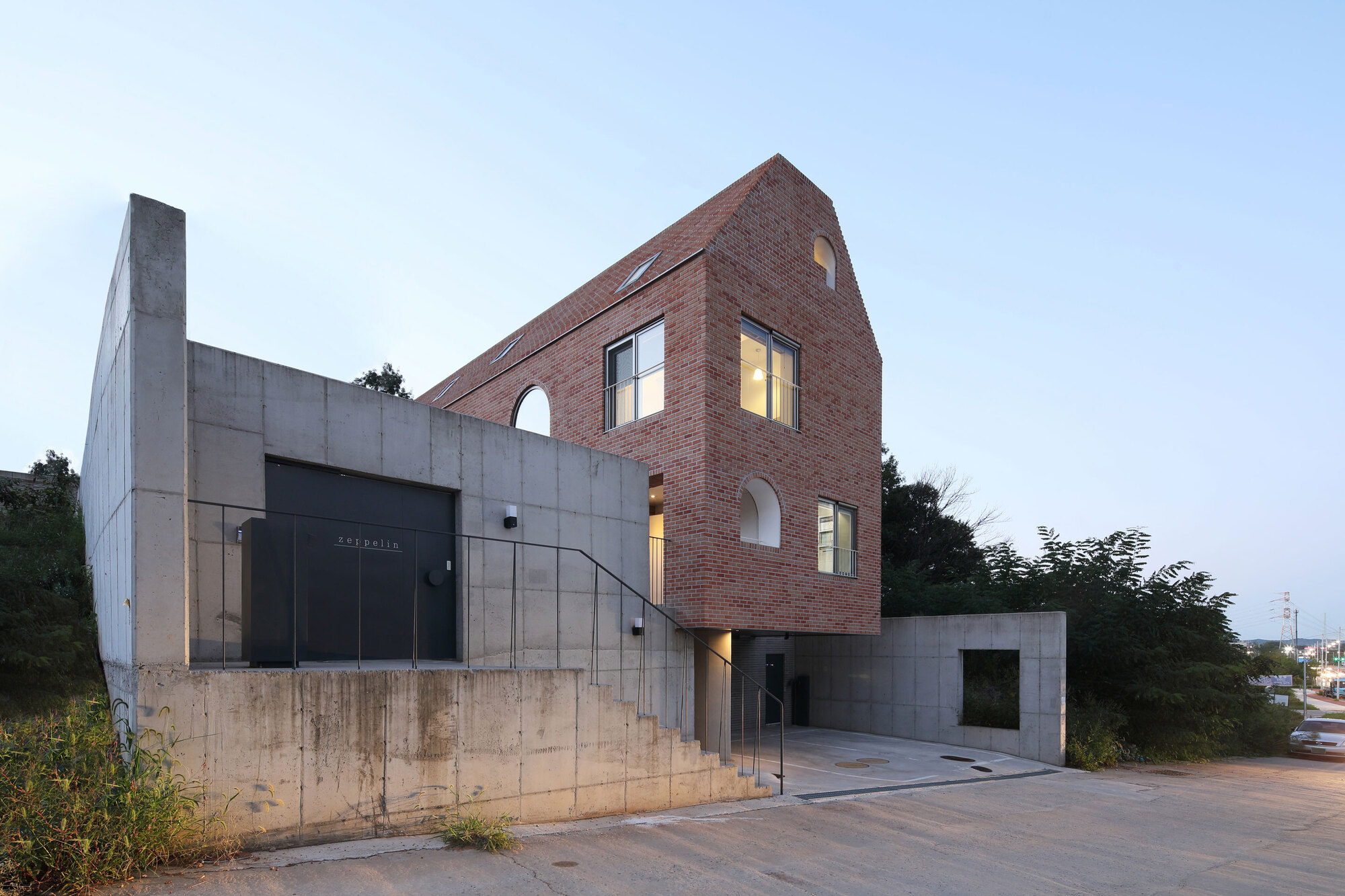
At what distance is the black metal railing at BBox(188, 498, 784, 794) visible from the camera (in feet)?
24.4

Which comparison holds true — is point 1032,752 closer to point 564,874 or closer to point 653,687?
point 653,687

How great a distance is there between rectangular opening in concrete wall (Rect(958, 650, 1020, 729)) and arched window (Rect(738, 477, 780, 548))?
5.94m

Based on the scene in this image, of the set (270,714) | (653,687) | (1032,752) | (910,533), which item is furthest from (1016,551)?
(270,714)

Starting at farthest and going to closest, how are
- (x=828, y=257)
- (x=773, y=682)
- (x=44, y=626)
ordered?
(x=773, y=682) → (x=828, y=257) → (x=44, y=626)

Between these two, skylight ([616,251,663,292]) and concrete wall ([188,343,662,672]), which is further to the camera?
skylight ([616,251,663,292])

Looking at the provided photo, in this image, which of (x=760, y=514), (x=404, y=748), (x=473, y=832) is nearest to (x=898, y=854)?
(x=473, y=832)

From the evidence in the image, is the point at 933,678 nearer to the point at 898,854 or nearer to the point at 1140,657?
the point at 1140,657

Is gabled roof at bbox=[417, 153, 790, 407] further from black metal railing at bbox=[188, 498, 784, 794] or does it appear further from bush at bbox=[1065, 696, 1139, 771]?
bush at bbox=[1065, 696, 1139, 771]

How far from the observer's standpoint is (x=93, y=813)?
489 cm

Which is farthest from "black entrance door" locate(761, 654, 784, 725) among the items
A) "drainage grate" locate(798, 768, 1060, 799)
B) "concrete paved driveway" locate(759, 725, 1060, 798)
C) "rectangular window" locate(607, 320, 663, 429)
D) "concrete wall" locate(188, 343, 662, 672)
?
"rectangular window" locate(607, 320, 663, 429)

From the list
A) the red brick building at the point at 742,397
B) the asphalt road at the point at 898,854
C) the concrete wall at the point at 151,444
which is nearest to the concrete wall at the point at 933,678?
the red brick building at the point at 742,397

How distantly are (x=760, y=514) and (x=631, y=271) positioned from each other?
507cm

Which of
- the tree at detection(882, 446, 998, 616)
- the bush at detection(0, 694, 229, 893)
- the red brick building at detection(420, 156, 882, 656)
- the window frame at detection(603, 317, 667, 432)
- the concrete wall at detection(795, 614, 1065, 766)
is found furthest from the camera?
the tree at detection(882, 446, 998, 616)

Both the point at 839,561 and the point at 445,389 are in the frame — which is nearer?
the point at 839,561
